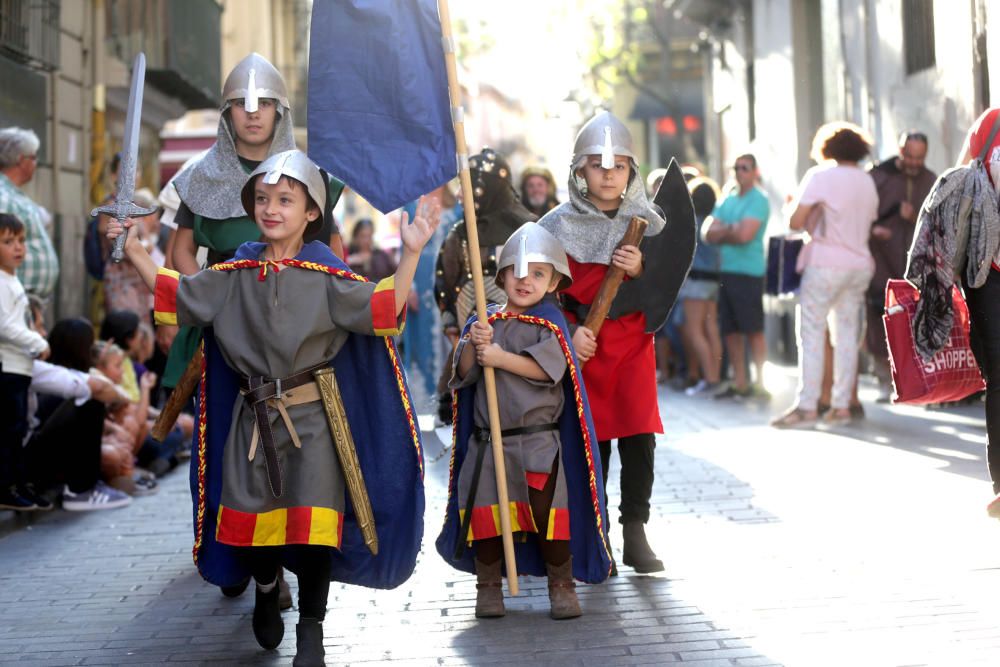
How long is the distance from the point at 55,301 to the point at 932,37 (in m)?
8.49

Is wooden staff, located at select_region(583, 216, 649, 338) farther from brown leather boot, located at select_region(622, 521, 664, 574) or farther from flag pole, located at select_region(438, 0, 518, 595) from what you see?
brown leather boot, located at select_region(622, 521, 664, 574)

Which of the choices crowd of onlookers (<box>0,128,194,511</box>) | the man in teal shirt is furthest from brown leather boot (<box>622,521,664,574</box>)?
the man in teal shirt

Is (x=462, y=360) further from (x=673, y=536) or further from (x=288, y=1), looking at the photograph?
(x=288, y=1)

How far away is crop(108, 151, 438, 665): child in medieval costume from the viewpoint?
489cm

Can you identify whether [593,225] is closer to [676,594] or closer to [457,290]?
[676,594]

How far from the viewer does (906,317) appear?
306 inches

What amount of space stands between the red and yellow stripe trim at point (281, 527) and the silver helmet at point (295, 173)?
39.9 inches

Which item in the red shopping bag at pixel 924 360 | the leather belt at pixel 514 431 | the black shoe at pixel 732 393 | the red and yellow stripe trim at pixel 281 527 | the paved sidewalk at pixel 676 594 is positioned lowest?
the paved sidewalk at pixel 676 594

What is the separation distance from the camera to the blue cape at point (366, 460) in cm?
511

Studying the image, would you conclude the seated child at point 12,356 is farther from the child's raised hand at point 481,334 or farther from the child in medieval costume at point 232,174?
the child's raised hand at point 481,334

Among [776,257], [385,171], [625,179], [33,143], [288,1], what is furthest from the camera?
[288,1]

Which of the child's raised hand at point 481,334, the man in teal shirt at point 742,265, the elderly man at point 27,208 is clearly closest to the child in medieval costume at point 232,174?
the child's raised hand at point 481,334

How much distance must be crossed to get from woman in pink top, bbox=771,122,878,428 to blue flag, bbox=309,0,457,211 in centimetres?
606

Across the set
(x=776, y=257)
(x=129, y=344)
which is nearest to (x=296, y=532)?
(x=129, y=344)
